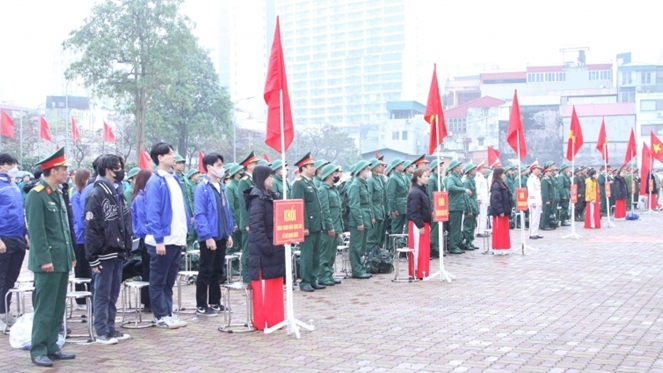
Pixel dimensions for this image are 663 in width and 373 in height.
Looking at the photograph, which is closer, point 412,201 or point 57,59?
point 412,201

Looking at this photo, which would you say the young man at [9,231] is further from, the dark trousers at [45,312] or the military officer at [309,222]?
the military officer at [309,222]

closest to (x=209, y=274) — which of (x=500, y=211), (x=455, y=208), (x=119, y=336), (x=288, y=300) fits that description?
(x=288, y=300)

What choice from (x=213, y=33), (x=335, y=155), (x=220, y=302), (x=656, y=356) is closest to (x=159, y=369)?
(x=220, y=302)

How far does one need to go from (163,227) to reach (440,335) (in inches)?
130

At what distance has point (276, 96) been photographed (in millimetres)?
9023

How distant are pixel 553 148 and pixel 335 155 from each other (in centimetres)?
2189

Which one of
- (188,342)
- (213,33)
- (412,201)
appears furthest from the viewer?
(213,33)

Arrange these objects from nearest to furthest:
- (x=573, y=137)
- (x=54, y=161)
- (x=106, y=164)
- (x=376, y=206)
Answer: (x=54, y=161), (x=106, y=164), (x=376, y=206), (x=573, y=137)

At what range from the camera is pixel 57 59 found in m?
180

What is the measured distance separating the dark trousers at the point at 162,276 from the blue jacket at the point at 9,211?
5.30ft

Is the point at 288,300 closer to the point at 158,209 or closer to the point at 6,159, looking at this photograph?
the point at 158,209

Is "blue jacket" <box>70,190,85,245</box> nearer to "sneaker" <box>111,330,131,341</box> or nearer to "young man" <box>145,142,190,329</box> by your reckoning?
"young man" <box>145,142,190,329</box>

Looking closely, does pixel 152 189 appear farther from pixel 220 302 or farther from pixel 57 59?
pixel 57 59

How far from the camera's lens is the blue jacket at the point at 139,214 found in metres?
10.0
